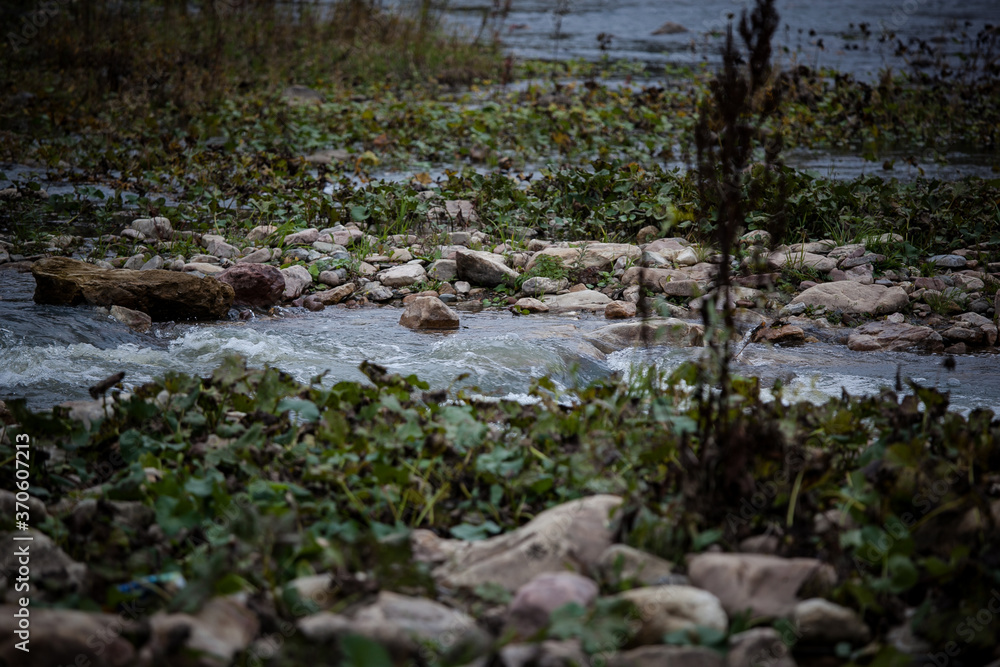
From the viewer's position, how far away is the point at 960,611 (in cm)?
183

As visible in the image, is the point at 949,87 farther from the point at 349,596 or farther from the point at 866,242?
the point at 349,596

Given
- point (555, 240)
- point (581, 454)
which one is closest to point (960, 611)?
point (581, 454)

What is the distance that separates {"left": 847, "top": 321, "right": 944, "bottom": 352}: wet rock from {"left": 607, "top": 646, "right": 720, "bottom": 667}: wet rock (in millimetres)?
3293

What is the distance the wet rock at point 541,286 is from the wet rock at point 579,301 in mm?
80

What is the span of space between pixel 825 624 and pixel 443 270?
405 cm

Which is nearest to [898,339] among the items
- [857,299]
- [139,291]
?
[857,299]

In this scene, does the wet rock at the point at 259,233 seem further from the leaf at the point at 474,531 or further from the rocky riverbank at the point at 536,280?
the leaf at the point at 474,531

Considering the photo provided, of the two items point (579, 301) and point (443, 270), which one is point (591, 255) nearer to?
point (579, 301)

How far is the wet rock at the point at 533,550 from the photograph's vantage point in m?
2.07

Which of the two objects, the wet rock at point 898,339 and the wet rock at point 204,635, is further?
the wet rock at point 898,339

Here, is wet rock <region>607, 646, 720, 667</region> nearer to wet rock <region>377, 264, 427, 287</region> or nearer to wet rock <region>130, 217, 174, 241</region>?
wet rock <region>377, 264, 427, 287</region>

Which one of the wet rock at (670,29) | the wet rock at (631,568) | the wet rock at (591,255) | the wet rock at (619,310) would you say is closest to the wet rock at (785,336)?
the wet rock at (619,310)

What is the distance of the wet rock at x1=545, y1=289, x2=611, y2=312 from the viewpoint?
16.9ft

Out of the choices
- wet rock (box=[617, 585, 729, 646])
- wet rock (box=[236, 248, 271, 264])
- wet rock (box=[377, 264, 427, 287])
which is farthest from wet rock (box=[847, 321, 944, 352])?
wet rock (box=[236, 248, 271, 264])
